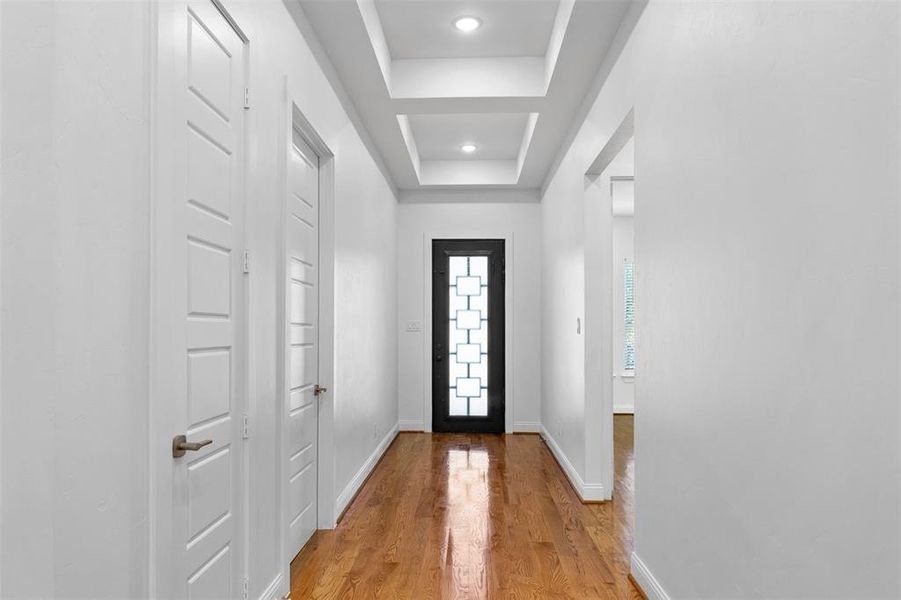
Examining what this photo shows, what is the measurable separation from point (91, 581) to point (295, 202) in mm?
2125

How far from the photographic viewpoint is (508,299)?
701cm

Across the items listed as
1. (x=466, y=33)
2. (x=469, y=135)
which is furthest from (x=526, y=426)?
(x=466, y=33)

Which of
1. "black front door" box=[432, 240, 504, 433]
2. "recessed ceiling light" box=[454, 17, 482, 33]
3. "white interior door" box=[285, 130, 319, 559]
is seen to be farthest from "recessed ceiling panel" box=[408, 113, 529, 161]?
"white interior door" box=[285, 130, 319, 559]

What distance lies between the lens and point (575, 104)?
4324 mm

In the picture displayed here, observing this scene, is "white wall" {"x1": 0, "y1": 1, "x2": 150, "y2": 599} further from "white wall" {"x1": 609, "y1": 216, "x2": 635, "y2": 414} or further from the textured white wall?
"white wall" {"x1": 609, "y1": 216, "x2": 635, "y2": 414}

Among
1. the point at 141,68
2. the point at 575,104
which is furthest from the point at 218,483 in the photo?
the point at 575,104

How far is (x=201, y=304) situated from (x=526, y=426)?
18.1 feet

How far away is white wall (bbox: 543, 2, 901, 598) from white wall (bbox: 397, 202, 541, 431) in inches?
165

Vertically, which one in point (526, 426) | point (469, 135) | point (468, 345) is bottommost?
point (526, 426)

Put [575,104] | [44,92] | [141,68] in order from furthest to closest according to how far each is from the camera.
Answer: [575,104] < [141,68] < [44,92]

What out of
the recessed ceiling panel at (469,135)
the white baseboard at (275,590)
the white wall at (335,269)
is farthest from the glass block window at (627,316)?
the white baseboard at (275,590)

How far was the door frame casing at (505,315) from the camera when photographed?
6.98 m

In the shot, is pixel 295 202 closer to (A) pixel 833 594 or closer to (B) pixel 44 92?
(B) pixel 44 92

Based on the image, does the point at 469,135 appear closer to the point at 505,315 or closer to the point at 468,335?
the point at 505,315
